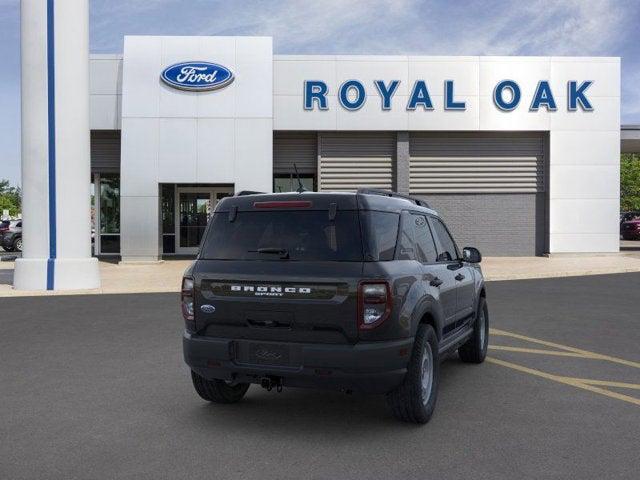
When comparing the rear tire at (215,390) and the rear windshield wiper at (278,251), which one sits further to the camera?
the rear tire at (215,390)

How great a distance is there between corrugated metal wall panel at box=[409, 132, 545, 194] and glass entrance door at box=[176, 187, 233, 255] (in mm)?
7283

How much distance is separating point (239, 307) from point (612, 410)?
3.09 m

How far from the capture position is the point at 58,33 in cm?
1445

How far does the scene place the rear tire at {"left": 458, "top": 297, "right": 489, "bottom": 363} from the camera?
22.5ft

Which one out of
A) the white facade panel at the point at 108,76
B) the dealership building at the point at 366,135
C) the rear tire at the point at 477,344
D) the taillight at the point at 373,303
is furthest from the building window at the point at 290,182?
the taillight at the point at 373,303

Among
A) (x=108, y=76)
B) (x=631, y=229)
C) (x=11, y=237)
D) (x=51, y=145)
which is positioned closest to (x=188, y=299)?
(x=51, y=145)

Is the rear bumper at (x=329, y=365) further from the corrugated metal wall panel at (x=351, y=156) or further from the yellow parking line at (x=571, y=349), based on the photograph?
the corrugated metal wall panel at (x=351, y=156)

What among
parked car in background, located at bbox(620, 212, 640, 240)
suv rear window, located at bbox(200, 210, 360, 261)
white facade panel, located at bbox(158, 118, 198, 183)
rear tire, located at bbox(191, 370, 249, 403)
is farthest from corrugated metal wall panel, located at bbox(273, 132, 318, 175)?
parked car in background, located at bbox(620, 212, 640, 240)

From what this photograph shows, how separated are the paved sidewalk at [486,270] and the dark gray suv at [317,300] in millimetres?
9913

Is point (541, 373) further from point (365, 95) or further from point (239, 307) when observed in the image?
point (365, 95)

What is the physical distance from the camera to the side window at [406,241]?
15.9ft

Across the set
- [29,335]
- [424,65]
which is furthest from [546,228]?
[29,335]

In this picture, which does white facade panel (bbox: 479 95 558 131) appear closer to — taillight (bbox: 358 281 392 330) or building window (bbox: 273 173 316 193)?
building window (bbox: 273 173 316 193)

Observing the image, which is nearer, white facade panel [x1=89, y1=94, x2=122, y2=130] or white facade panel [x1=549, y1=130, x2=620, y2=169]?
white facade panel [x1=89, y1=94, x2=122, y2=130]
